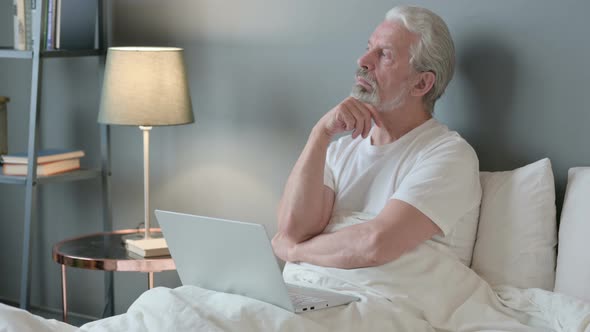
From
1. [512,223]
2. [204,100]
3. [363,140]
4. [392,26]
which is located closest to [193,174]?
[204,100]

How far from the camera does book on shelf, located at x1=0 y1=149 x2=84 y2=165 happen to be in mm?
3027

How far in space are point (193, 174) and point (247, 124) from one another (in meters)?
0.29

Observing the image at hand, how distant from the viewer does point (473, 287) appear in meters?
2.21

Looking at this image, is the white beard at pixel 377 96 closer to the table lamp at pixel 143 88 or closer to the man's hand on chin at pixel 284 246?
the man's hand on chin at pixel 284 246

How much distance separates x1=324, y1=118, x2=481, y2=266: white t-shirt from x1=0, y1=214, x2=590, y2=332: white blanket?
71 mm

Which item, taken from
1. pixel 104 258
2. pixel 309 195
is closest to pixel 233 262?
pixel 309 195

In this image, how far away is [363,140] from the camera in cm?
251

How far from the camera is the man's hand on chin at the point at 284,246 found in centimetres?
240

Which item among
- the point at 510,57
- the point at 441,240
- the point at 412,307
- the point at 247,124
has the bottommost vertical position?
the point at 412,307

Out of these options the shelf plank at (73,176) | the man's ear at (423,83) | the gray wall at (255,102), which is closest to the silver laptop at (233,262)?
the man's ear at (423,83)

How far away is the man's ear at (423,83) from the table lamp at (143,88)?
0.78 metres

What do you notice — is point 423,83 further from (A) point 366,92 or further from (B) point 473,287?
(B) point 473,287

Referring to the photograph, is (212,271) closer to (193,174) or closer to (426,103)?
(426,103)

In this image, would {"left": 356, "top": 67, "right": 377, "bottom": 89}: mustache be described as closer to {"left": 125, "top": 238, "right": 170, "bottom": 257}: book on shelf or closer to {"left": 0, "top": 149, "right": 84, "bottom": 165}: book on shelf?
{"left": 125, "top": 238, "right": 170, "bottom": 257}: book on shelf
